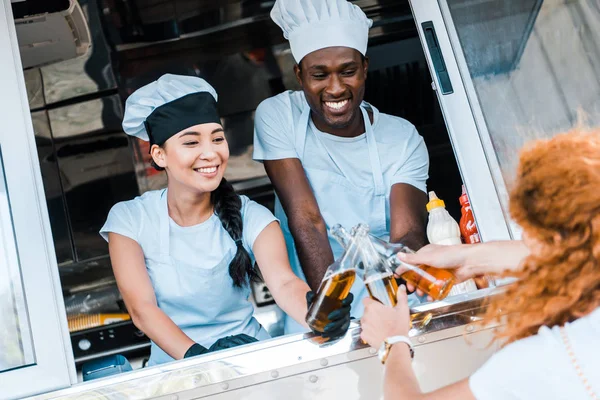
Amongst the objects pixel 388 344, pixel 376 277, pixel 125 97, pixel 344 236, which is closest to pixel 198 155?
pixel 344 236

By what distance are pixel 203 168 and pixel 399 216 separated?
1.92 ft

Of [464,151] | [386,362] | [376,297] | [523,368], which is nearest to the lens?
[523,368]

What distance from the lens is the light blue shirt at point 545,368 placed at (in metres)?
1.17

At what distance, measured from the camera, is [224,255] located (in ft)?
6.83

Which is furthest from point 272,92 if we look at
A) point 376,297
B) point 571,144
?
point 571,144

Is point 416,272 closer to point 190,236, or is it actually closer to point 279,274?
point 279,274

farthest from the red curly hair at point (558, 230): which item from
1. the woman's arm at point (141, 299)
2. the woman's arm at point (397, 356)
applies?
the woman's arm at point (141, 299)

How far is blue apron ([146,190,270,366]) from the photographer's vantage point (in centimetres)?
207

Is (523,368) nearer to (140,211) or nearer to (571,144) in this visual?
(571,144)

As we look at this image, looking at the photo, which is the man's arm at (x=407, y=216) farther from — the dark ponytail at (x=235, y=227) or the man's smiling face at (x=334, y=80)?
the dark ponytail at (x=235, y=227)

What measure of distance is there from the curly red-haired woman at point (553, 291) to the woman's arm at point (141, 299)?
2.53ft

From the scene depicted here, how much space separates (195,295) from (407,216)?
64 centimetres

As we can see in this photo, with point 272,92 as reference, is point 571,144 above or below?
below

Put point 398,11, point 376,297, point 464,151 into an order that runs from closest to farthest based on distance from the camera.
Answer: point 376,297, point 464,151, point 398,11
